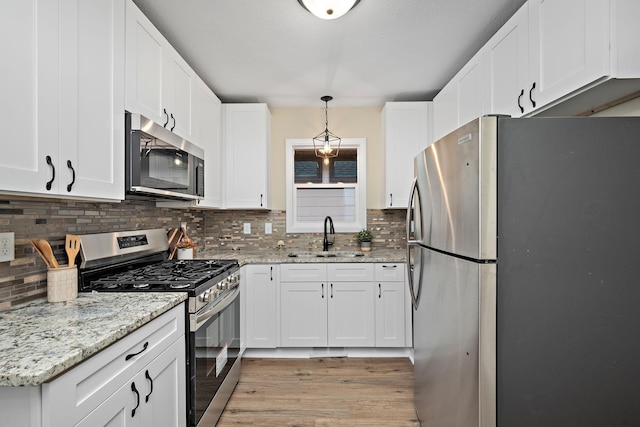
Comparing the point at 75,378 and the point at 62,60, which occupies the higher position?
the point at 62,60

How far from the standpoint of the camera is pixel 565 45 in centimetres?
139

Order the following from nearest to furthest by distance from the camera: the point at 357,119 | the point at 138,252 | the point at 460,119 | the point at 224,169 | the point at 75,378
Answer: the point at 75,378 < the point at 138,252 < the point at 460,119 < the point at 224,169 < the point at 357,119

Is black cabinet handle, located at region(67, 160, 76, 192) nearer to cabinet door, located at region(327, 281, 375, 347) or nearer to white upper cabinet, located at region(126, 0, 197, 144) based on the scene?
white upper cabinet, located at region(126, 0, 197, 144)

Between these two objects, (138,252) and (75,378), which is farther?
(138,252)

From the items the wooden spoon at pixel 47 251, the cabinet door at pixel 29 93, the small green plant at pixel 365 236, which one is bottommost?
the small green plant at pixel 365 236

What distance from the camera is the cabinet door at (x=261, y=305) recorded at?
2.91m

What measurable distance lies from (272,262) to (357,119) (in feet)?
5.92

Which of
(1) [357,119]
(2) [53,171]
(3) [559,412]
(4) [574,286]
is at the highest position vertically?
(1) [357,119]

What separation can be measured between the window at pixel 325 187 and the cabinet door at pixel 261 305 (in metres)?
0.71

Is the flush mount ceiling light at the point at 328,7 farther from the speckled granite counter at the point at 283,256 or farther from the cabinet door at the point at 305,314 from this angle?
the cabinet door at the point at 305,314

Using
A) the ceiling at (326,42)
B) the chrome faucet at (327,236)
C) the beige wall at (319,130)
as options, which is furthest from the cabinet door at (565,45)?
the chrome faucet at (327,236)

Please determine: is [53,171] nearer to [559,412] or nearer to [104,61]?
→ [104,61]

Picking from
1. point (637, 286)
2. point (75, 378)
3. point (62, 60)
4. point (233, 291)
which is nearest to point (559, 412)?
point (637, 286)

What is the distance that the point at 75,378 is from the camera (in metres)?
0.88
